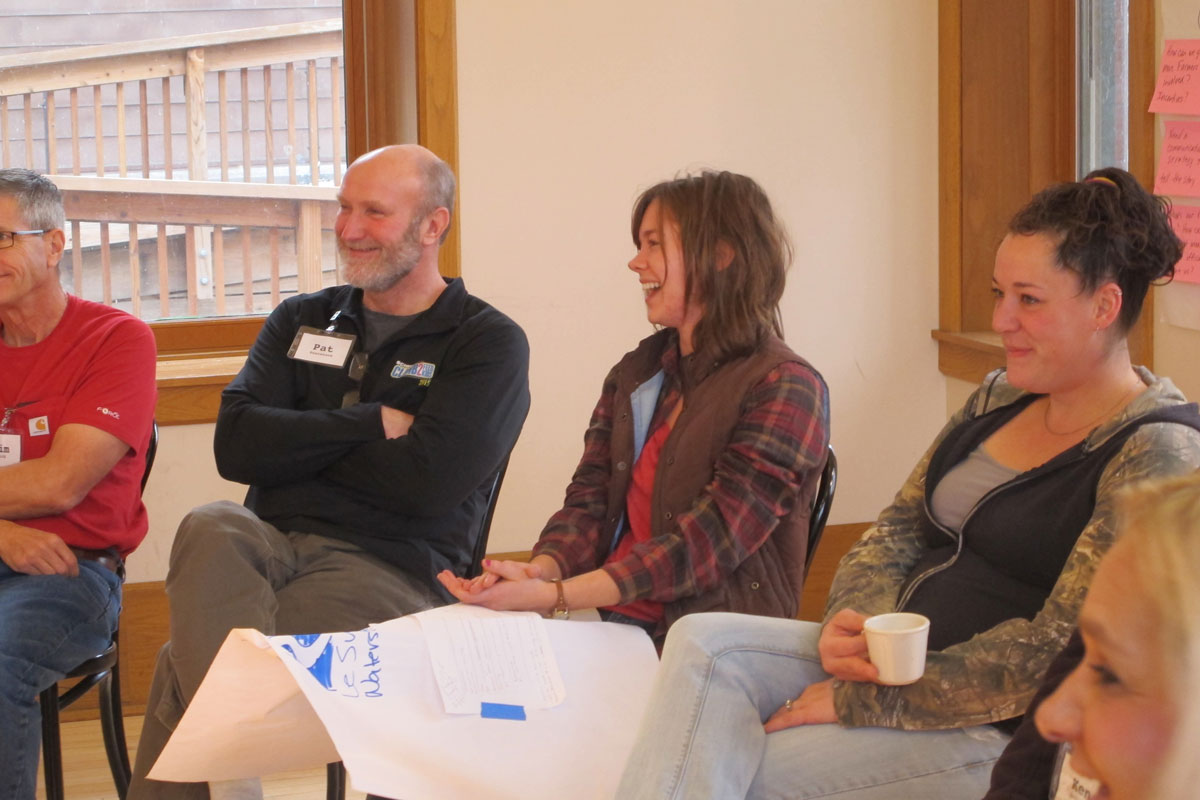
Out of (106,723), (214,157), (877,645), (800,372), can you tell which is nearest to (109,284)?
(214,157)

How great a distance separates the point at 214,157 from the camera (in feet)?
11.6

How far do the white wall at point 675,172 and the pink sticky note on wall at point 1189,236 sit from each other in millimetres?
1188

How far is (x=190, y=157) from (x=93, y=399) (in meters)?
1.34

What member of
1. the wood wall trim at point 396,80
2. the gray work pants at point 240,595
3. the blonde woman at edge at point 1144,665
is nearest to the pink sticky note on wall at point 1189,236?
the gray work pants at point 240,595

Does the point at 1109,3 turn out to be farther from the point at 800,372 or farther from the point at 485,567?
the point at 485,567

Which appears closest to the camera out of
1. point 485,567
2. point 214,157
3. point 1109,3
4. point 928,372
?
point 485,567

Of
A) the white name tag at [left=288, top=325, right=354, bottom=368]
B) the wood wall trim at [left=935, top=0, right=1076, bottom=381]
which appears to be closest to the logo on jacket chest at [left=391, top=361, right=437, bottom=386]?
the white name tag at [left=288, top=325, right=354, bottom=368]

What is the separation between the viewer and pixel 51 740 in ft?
7.34

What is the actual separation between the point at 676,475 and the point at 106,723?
48.0 inches

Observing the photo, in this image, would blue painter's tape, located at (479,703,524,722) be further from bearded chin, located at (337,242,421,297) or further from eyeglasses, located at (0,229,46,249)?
eyeglasses, located at (0,229,46,249)

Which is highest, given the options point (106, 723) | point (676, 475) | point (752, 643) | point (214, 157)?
point (214, 157)

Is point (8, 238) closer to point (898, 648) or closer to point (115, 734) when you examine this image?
point (115, 734)

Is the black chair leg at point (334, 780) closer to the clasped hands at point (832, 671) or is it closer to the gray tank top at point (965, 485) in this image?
the clasped hands at point (832, 671)

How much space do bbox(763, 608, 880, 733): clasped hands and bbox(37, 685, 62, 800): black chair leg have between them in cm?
132
